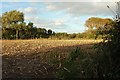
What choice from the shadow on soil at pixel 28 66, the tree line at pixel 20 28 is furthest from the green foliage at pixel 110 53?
the tree line at pixel 20 28

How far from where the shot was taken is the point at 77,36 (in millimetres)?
26734

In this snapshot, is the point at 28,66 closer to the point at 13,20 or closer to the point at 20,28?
the point at 20,28

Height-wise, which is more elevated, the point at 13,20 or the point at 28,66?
the point at 13,20

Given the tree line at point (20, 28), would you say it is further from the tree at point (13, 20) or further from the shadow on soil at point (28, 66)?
the shadow on soil at point (28, 66)

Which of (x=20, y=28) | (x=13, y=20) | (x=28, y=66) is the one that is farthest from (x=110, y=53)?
(x=13, y=20)

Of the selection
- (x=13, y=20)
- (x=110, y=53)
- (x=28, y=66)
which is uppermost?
(x=13, y=20)

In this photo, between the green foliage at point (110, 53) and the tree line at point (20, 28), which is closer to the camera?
the green foliage at point (110, 53)

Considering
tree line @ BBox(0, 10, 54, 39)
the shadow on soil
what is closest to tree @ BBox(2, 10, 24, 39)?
tree line @ BBox(0, 10, 54, 39)

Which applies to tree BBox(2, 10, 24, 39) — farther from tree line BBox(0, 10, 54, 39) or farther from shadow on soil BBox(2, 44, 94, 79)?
shadow on soil BBox(2, 44, 94, 79)

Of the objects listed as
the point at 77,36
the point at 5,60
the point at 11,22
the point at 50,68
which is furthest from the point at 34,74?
the point at 11,22

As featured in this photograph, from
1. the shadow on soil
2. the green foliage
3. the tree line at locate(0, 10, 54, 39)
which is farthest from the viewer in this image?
the tree line at locate(0, 10, 54, 39)

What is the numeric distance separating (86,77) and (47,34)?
22.3 metres

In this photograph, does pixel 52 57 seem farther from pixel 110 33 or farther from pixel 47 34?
pixel 47 34

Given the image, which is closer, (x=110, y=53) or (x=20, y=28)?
(x=110, y=53)
